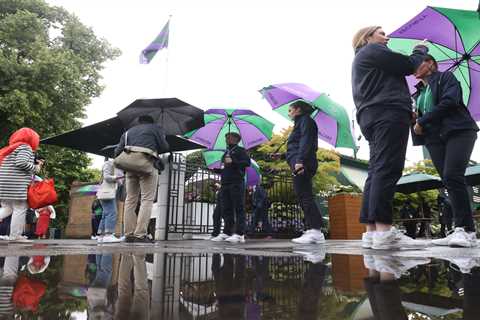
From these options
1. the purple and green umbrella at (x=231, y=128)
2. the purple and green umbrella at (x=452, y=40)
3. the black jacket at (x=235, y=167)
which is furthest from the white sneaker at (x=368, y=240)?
the purple and green umbrella at (x=231, y=128)

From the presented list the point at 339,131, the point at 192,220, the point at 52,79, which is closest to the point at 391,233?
the point at 339,131

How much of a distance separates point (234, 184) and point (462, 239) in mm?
3714

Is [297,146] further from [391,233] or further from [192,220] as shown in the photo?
[192,220]

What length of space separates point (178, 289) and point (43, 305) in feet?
1.49

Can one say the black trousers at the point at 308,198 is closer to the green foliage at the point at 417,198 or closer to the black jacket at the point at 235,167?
the black jacket at the point at 235,167

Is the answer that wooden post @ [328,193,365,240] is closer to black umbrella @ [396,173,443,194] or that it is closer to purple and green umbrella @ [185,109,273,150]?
black umbrella @ [396,173,443,194]

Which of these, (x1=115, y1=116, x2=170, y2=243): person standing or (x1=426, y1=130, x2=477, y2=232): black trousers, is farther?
(x1=115, y1=116, x2=170, y2=243): person standing

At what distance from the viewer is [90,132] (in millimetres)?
9289

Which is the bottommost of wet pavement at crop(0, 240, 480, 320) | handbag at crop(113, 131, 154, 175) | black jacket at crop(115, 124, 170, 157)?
wet pavement at crop(0, 240, 480, 320)

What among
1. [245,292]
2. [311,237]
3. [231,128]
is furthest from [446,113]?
[231,128]

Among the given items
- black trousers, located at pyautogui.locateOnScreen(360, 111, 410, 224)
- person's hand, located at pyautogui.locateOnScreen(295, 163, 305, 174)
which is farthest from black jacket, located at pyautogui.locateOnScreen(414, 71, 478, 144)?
person's hand, located at pyautogui.locateOnScreen(295, 163, 305, 174)

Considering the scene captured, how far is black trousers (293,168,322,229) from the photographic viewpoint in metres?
4.61

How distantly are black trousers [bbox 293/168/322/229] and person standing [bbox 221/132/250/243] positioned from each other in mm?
1778

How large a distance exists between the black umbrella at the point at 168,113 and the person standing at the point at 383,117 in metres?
4.65
